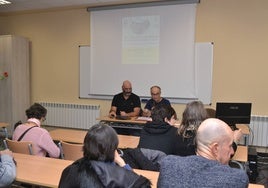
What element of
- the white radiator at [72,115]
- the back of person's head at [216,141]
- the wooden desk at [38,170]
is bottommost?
the white radiator at [72,115]

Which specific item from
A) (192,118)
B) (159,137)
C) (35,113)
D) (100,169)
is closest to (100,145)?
(100,169)

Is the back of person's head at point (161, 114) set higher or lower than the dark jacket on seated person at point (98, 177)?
higher

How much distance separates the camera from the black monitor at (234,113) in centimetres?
376

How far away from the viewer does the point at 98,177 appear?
4.60 feet

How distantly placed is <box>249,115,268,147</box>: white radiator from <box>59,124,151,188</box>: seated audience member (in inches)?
155

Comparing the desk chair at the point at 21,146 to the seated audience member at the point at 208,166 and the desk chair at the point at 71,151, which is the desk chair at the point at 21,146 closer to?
the desk chair at the point at 71,151

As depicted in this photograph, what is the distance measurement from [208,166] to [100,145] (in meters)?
0.59

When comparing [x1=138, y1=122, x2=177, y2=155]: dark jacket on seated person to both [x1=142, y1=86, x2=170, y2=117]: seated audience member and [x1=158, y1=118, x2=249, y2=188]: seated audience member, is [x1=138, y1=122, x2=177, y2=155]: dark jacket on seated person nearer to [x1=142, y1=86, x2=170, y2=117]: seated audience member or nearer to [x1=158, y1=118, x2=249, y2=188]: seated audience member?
[x1=158, y1=118, x2=249, y2=188]: seated audience member

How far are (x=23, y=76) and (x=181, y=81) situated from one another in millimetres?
3841

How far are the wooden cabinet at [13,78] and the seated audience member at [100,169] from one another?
5484 millimetres

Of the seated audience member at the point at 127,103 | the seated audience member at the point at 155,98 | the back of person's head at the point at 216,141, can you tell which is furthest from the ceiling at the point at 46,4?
the back of person's head at the point at 216,141

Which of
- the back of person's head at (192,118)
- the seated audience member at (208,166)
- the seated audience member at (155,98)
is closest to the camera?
the seated audience member at (208,166)

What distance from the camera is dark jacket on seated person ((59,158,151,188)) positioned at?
55.1 inches

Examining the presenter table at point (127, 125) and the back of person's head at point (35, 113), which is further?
the presenter table at point (127, 125)
